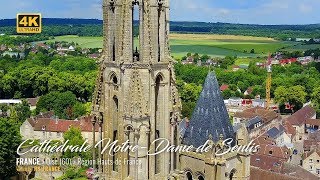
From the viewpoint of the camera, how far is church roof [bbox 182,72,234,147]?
95.5 feet

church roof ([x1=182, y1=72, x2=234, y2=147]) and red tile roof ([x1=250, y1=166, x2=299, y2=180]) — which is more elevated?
church roof ([x1=182, y1=72, x2=234, y2=147])

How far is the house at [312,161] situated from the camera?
6331cm

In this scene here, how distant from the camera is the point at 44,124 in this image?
79.2 meters

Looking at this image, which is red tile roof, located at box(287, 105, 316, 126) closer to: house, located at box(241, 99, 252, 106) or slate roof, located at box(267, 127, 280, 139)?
slate roof, located at box(267, 127, 280, 139)

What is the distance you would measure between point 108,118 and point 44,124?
187 ft

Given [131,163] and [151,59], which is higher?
[151,59]

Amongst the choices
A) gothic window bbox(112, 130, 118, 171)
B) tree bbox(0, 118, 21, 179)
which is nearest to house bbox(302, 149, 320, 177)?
tree bbox(0, 118, 21, 179)

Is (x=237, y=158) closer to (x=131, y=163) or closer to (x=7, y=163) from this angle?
(x=131, y=163)

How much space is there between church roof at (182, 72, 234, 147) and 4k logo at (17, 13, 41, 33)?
22.0 m

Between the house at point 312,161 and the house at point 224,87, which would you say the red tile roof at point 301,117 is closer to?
the house at point 312,161

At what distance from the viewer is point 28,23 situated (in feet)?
154

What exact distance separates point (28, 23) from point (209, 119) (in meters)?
25.5

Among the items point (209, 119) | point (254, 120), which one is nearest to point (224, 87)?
Answer: point (254, 120)

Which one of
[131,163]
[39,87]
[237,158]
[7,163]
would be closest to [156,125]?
[131,163]
